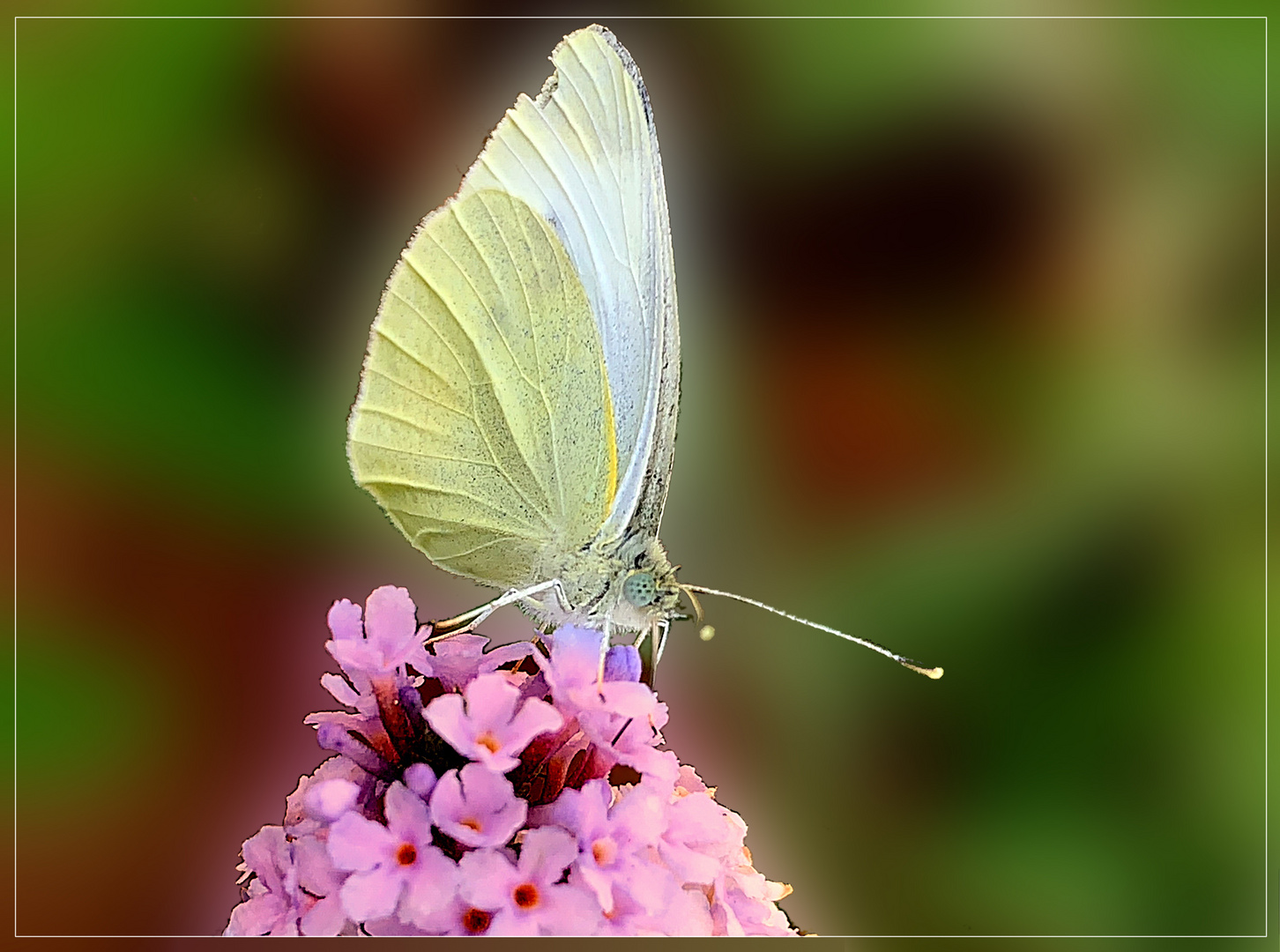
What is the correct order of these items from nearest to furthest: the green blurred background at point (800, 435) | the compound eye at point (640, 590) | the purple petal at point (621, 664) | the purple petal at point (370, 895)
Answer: the purple petal at point (370, 895)
the purple petal at point (621, 664)
the compound eye at point (640, 590)
the green blurred background at point (800, 435)

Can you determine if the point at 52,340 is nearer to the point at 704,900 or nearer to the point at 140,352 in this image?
the point at 140,352

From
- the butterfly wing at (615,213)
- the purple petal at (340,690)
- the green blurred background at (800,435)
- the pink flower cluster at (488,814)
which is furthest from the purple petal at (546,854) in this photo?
the green blurred background at (800,435)

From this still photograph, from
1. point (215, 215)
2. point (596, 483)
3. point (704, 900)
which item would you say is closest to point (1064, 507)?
point (596, 483)

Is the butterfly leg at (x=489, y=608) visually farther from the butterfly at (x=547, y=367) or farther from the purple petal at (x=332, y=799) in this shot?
the purple petal at (x=332, y=799)

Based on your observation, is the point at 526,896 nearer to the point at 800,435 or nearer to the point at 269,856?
the point at 269,856

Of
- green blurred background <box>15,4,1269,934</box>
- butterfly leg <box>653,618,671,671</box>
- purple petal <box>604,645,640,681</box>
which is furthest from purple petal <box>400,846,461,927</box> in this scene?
green blurred background <box>15,4,1269,934</box>

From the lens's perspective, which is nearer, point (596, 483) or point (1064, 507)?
point (596, 483)
